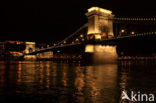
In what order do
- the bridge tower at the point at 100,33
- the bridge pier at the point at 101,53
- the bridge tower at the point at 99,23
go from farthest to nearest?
the bridge tower at the point at 99,23 < the bridge tower at the point at 100,33 < the bridge pier at the point at 101,53

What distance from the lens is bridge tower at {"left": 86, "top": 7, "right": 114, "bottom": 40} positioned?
42188 millimetres

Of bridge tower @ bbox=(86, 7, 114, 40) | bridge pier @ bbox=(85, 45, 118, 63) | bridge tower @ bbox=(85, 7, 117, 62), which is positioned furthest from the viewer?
bridge tower @ bbox=(86, 7, 114, 40)

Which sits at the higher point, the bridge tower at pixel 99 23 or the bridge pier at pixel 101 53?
the bridge tower at pixel 99 23

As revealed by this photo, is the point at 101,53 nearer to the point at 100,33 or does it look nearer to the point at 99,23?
the point at 100,33

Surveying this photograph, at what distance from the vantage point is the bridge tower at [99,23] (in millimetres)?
42188

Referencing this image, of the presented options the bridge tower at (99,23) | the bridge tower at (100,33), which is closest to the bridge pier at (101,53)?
the bridge tower at (100,33)

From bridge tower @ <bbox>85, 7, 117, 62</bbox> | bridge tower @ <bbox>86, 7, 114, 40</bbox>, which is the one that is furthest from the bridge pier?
bridge tower @ <bbox>86, 7, 114, 40</bbox>

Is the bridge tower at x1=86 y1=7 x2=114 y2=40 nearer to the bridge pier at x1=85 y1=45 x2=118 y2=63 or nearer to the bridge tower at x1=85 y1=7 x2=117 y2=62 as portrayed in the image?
the bridge tower at x1=85 y1=7 x2=117 y2=62

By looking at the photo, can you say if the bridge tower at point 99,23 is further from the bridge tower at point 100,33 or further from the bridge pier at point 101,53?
the bridge pier at point 101,53

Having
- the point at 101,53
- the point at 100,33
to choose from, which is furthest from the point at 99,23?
the point at 101,53

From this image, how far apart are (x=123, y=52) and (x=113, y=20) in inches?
1082

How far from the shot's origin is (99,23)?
1700 inches

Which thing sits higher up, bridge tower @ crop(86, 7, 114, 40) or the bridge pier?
bridge tower @ crop(86, 7, 114, 40)

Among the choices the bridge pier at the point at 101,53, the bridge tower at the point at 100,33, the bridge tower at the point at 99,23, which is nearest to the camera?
the bridge pier at the point at 101,53
